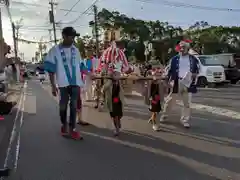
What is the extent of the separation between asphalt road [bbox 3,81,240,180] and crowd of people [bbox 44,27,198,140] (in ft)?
1.21

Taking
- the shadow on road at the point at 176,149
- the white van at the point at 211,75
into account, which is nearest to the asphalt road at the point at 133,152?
the shadow on road at the point at 176,149

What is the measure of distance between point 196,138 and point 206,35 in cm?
5218

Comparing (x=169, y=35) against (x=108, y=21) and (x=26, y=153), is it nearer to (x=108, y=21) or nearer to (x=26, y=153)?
(x=108, y=21)

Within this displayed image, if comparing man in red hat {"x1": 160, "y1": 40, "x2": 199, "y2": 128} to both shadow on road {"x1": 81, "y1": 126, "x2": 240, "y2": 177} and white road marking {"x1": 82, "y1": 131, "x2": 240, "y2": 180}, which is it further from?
white road marking {"x1": 82, "y1": 131, "x2": 240, "y2": 180}

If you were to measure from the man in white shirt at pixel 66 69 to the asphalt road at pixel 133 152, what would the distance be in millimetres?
692

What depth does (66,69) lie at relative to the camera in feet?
23.7

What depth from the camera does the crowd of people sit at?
724cm

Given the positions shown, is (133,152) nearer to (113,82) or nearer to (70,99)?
(70,99)

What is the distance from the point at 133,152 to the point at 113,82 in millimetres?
1906

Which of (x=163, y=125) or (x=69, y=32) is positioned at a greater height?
(x=69, y=32)

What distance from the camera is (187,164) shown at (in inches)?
216

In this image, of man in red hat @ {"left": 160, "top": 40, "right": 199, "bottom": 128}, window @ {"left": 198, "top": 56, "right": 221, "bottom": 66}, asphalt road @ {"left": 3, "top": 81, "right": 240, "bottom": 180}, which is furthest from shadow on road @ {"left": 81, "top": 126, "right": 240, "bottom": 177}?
window @ {"left": 198, "top": 56, "right": 221, "bottom": 66}

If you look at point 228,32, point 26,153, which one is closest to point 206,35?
point 228,32

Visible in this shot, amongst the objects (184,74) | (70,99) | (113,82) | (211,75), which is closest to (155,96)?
(184,74)
